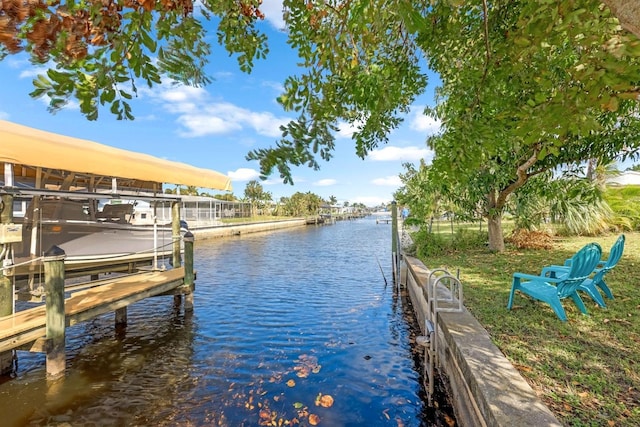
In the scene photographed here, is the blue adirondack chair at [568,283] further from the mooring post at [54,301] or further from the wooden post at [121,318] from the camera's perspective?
the wooden post at [121,318]

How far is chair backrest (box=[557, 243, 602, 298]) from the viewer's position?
5.14 m

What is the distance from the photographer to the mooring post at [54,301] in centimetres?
471

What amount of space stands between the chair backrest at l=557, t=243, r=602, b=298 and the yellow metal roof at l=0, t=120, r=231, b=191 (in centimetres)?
715

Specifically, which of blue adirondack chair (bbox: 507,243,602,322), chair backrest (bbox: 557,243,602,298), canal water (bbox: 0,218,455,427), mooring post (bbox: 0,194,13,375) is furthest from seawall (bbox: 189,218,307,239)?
chair backrest (bbox: 557,243,602,298)

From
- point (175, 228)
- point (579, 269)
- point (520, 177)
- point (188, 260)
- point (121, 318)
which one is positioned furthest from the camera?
point (520, 177)

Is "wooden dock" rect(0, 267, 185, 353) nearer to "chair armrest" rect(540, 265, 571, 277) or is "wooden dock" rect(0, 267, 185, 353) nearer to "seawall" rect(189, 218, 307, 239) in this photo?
"chair armrest" rect(540, 265, 571, 277)

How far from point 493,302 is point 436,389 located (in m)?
2.21

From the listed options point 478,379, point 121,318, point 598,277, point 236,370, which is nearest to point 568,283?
point 598,277

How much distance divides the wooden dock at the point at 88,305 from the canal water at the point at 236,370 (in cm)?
97

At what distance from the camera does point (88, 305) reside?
18.0 ft

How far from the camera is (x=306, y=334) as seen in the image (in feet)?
25.1

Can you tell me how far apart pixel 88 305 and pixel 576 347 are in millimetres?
7143

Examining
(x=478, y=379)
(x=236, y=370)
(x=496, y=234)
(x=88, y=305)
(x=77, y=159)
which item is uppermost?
(x=77, y=159)

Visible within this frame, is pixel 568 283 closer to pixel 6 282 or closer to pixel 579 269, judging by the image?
pixel 579 269
